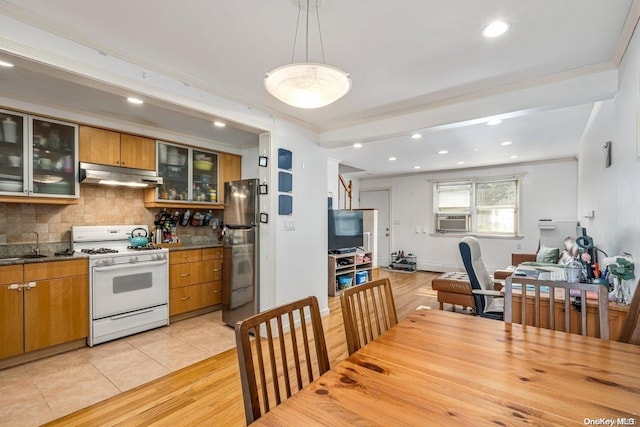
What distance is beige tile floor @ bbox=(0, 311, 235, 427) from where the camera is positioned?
2.05 meters

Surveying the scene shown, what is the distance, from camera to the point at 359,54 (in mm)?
2129

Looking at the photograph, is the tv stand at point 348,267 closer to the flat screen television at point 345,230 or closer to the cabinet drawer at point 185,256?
the flat screen television at point 345,230

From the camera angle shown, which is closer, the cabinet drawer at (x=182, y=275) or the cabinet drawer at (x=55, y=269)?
the cabinet drawer at (x=55, y=269)

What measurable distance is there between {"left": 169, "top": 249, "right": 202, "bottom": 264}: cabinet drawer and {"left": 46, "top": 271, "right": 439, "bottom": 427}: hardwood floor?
142cm

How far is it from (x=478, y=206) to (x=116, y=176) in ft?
22.2

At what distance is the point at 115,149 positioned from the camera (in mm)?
3453

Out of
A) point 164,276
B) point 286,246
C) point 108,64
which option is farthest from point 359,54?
point 164,276

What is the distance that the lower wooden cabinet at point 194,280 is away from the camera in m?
3.66

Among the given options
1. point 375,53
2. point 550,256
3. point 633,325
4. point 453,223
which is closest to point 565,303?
point 633,325

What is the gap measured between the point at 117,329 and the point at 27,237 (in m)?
1.34

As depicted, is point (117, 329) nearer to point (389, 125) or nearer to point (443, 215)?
point (389, 125)

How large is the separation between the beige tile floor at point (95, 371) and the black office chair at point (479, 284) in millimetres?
2543

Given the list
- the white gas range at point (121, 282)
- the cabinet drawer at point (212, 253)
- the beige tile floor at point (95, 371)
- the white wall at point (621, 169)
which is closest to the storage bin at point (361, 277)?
the cabinet drawer at point (212, 253)

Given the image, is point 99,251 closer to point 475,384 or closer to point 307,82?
point 307,82
